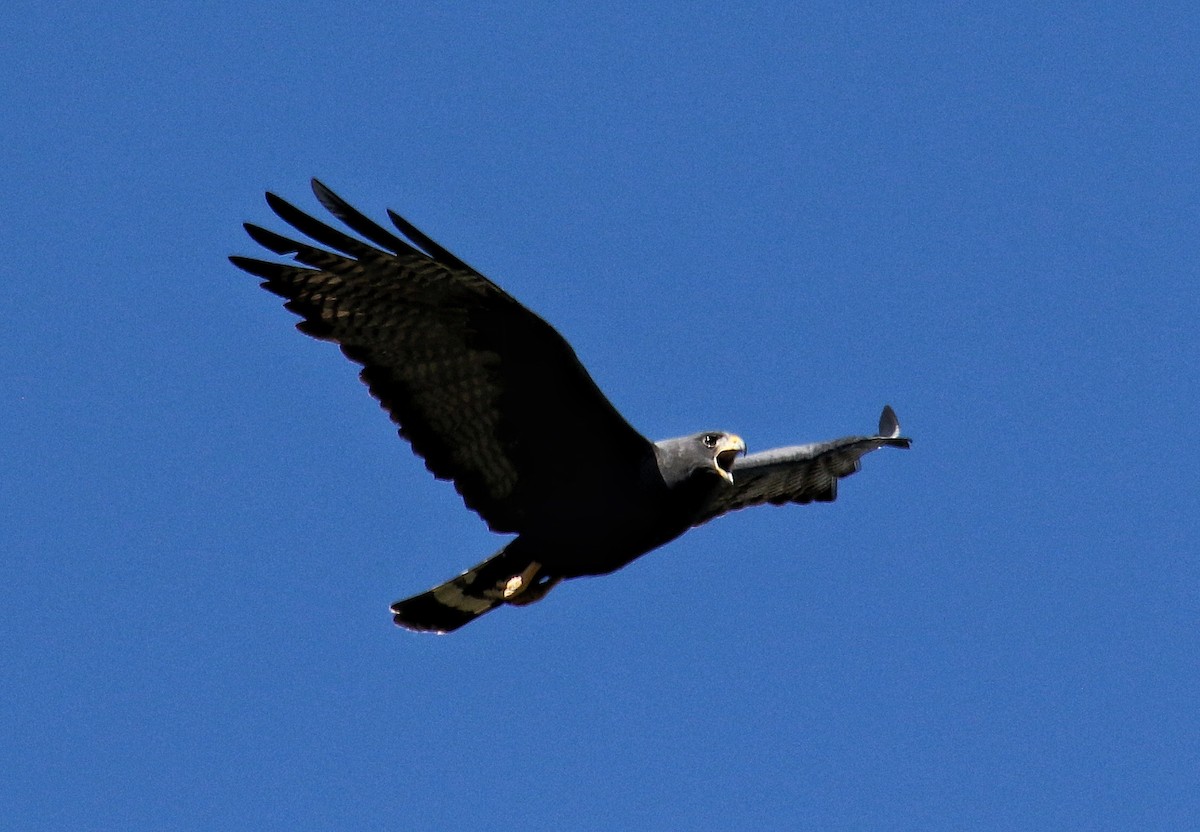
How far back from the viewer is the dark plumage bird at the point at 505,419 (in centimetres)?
1038

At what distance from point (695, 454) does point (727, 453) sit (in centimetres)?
23

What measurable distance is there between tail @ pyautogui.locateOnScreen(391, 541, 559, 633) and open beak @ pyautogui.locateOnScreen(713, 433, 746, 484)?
4.36 ft

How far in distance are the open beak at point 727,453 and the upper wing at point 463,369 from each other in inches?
17.7

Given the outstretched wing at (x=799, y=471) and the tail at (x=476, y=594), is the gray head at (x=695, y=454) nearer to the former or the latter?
the outstretched wing at (x=799, y=471)

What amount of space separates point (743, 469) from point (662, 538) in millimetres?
740

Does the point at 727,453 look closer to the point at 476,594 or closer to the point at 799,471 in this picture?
the point at 799,471

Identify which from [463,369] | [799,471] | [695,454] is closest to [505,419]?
[463,369]

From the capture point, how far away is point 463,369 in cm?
1066

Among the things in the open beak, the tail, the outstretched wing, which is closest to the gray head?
the open beak

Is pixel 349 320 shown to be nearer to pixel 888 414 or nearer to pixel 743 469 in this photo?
pixel 743 469

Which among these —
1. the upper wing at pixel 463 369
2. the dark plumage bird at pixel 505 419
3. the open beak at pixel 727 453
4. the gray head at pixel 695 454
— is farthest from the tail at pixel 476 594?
the open beak at pixel 727 453

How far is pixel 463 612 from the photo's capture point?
37.6 ft

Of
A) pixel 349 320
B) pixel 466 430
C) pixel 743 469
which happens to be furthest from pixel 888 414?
pixel 349 320

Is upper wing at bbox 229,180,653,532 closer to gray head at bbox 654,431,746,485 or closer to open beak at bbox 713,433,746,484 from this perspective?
gray head at bbox 654,431,746,485
